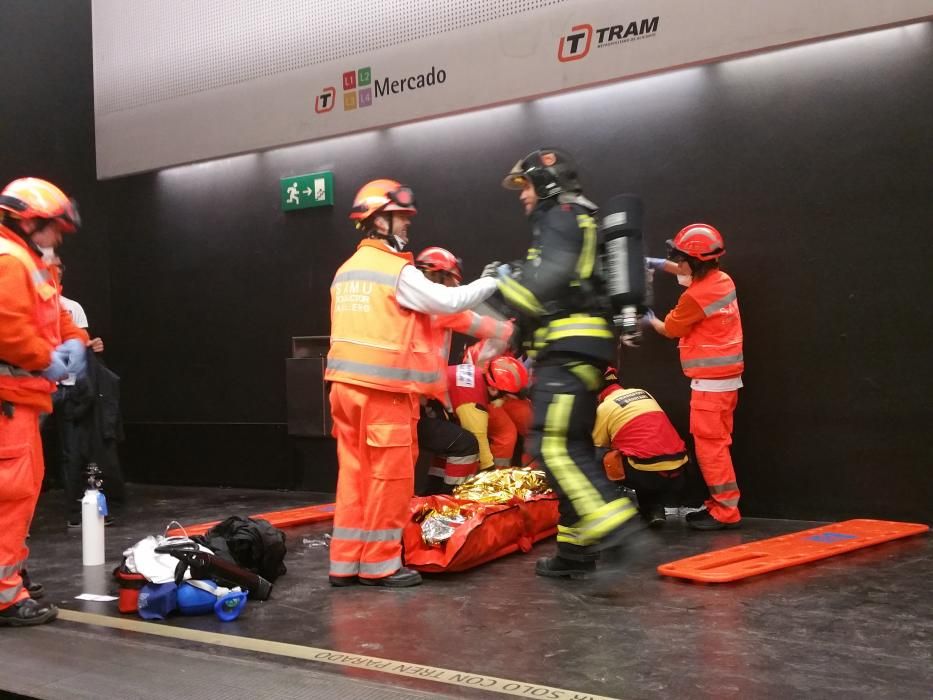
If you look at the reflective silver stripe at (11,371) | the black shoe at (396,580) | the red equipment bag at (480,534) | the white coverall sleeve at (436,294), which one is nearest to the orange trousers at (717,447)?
the red equipment bag at (480,534)

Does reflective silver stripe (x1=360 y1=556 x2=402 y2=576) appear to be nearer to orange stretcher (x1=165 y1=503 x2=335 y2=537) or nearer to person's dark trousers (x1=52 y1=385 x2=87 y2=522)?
orange stretcher (x1=165 y1=503 x2=335 y2=537)

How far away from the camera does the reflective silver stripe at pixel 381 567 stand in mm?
4840

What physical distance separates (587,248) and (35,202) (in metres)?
2.77

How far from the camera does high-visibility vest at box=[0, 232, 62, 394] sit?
4066 millimetres

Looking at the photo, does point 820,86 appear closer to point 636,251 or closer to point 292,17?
point 636,251

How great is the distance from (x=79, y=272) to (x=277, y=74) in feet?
11.5

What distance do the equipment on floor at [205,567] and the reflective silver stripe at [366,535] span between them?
1.85ft

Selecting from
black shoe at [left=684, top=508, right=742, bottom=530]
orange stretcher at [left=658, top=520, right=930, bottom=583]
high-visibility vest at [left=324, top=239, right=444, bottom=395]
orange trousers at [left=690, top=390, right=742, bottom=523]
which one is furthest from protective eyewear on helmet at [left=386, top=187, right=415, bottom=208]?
black shoe at [left=684, top=508, right=742, bottom=530]

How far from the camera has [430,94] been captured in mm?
7965

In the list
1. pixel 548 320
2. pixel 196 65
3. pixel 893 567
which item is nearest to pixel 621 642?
pixel 548 320

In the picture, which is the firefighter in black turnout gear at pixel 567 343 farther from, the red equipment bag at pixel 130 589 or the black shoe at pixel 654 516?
the red equipment bag at pixel 130 589

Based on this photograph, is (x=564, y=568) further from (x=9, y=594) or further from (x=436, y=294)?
(x=9, y=594)

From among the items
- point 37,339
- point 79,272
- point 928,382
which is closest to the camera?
point 37,339

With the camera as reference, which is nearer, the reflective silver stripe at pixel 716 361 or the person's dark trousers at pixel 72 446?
the reflective silver stripe at pixel 716 361
